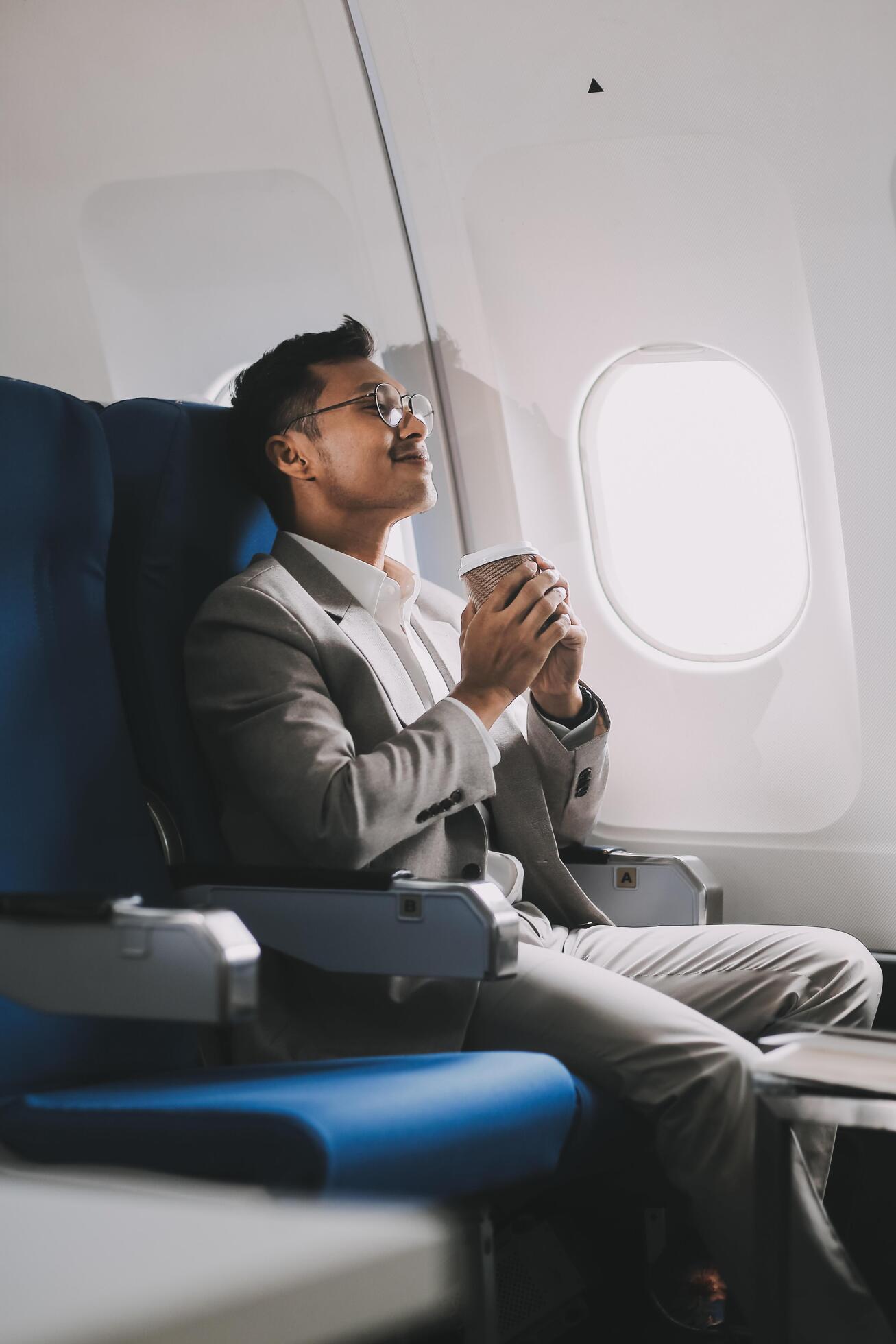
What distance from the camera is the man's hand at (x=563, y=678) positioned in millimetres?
2131

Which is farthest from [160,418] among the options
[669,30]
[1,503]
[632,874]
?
[669,30]

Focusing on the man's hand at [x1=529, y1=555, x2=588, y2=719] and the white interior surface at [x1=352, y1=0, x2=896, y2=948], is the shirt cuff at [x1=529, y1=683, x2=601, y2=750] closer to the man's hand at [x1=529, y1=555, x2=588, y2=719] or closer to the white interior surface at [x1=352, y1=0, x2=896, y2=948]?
the man's hand at [x1=529, y1=555, x2=588, y2=719]

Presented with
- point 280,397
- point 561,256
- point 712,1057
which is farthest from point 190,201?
point 712,1057

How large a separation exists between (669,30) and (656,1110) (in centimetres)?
202

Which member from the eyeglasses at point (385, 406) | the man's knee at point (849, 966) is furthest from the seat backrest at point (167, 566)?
the man's knee at point (849, 966)

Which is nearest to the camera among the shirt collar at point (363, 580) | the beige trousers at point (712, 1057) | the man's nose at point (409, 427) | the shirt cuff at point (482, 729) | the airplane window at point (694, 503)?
the beige trousers at point (712, 1057)

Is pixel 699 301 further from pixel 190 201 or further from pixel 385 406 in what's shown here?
pixel 190 201

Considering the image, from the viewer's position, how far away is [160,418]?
6.42 ft

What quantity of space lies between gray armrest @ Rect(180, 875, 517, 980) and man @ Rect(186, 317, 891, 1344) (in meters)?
0.11

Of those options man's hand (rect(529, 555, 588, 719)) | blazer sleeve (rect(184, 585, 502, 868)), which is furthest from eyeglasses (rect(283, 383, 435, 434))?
blazer sleeve (rect(184, 585, 502, 868))

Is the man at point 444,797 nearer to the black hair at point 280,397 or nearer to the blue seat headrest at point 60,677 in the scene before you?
the black hair at point 280,397

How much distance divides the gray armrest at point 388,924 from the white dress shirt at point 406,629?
450mm

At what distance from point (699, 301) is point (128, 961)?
193 cm

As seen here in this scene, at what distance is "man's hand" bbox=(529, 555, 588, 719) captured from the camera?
6.99 ft
